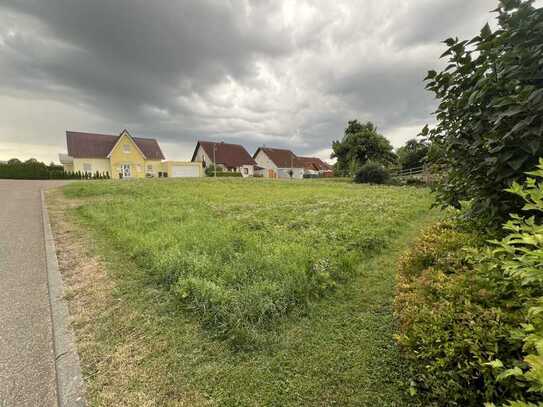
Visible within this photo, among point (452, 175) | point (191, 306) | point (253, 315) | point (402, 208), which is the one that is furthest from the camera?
point (402, 208)

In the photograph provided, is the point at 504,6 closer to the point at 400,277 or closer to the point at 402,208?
the point at 400,277

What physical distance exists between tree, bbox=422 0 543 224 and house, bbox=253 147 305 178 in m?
42.5

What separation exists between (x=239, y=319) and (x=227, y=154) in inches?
1582

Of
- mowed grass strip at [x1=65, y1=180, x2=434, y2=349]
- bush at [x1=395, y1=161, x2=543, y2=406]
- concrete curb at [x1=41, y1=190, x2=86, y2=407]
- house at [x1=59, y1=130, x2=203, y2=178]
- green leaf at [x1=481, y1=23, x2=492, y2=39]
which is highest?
house at [x1=59, y1=130, x2=203, y2=178]

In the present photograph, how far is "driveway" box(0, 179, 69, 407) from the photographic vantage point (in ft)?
6.30

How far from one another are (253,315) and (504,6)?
11.5 ft

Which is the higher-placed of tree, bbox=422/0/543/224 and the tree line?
the tree line

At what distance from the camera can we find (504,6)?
1946 mm

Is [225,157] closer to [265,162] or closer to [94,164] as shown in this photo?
[265,162]

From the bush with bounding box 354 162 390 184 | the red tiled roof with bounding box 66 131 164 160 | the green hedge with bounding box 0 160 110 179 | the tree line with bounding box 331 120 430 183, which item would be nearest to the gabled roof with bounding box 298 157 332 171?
the tree line with bounding box 331 120 430 183

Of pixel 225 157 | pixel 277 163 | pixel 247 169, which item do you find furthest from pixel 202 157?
pixel 277 163

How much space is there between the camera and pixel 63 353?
224 centimetres

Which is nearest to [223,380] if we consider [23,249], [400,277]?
[400,277]

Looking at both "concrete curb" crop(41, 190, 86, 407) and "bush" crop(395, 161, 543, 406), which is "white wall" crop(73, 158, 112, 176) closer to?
"concrete curb" crop(41, 190, 86, 407)
